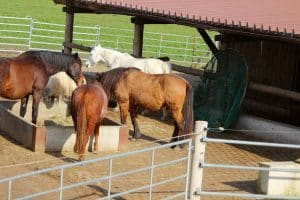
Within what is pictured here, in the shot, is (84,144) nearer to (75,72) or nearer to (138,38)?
(75,72)

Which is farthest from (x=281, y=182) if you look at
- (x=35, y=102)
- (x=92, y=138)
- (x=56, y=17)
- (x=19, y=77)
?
(x=56, y=17)

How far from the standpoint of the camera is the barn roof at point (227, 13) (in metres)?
12.9

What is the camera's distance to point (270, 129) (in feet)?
46.5

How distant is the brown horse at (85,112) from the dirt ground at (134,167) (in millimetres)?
425

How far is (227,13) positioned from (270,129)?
2535mm

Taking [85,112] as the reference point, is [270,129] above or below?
below

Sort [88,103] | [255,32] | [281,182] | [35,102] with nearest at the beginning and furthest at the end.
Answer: [281,182], [88,103], [35,102], [255,32]

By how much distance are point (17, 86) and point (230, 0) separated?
540 centimetres

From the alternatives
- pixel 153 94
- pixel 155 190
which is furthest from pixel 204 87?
pixel 155 190

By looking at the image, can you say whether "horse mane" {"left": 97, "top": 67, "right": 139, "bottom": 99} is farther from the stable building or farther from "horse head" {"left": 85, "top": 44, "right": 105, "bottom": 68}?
"horse head" {"left": 85, "top": 44, "right": 105, "bottom": 68}

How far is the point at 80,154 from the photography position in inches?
430

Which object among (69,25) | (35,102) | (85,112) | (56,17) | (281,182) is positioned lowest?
(281,182)

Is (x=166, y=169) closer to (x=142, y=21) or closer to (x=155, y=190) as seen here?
(x=155, y=190)

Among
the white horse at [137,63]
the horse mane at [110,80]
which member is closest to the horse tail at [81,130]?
the horse mane at [110,80]
